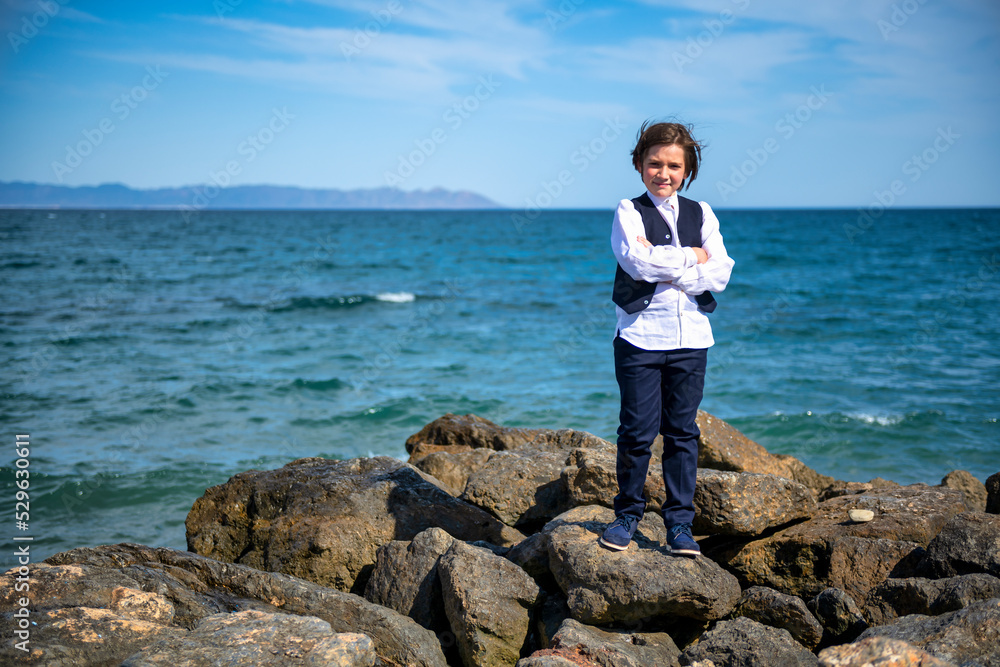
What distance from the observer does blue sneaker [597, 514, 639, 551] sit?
3752 mm

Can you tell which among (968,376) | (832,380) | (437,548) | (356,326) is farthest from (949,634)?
(356,326)

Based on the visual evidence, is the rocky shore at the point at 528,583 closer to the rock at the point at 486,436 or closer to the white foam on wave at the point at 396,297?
the rock at the point at 486,436

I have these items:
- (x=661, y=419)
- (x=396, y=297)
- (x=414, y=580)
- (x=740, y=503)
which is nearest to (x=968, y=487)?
(x=740, y=503)

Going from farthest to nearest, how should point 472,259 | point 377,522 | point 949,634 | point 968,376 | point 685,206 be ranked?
point 472,259 < point 968,376 < point 377,522 < point 685,206 < point 949,634

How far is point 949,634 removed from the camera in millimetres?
3115

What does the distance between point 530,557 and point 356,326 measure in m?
15.3

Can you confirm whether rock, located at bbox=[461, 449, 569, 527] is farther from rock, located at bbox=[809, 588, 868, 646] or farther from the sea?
the sea

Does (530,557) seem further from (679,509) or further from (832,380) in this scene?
(832,380)

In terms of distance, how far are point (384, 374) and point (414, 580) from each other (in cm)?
941

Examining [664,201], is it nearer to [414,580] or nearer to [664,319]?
[664,319]

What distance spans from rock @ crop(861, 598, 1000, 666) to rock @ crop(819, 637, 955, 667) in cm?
19

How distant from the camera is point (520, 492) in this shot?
17.1ft

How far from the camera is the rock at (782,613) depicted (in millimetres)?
3623

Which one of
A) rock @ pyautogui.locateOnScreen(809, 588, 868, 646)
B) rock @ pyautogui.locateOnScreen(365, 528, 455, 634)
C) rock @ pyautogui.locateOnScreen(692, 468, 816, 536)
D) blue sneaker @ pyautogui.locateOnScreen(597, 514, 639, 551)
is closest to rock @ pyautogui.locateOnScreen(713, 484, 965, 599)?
rock @ pyautogui.locateOnScreen(692, 468, 816, 536)
